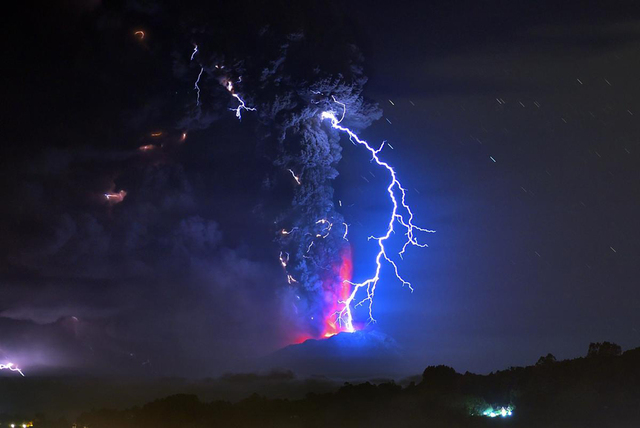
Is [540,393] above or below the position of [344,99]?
below

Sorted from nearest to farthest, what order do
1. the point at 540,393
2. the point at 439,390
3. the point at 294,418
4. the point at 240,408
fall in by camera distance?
the point at 540,393
the point at 439,390
the point at 294,418
the point at 240,408

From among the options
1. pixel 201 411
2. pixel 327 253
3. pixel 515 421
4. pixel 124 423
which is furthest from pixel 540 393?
pixel 124 423

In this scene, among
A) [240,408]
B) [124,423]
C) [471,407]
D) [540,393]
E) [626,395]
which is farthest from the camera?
[124,423]

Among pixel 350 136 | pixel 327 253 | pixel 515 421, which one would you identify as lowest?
pixel 515 421

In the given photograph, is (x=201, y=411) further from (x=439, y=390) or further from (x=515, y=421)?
(x=515, y=421)

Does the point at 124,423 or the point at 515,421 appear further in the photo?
the point at 124,423

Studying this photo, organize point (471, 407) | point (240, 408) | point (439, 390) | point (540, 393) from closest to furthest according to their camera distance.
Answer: point (540, 393) → point (471, 407) → point (439, 390) → point (240, 408)

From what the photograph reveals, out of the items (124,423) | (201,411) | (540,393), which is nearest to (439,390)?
(540,393)

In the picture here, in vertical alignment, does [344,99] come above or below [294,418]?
above

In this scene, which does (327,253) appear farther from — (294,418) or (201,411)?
(201,411)
